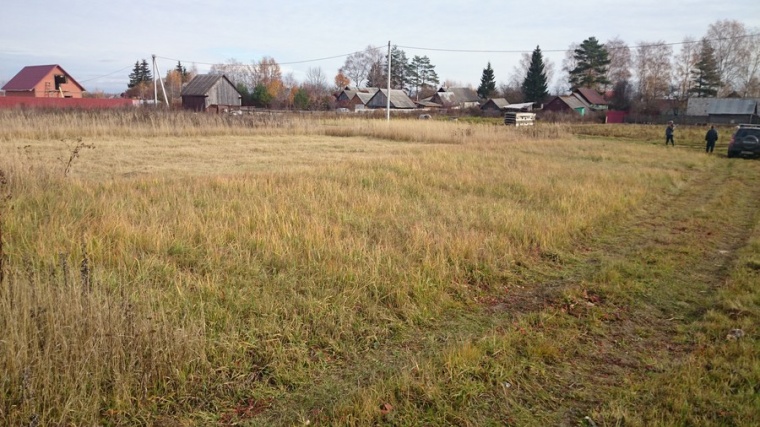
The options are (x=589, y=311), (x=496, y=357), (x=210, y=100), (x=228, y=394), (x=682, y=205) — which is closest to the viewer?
(x=228, y=394)

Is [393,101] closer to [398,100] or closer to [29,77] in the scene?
[398,100]

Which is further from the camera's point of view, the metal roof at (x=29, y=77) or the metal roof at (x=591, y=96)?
the metal roof at (x=591, y=96)

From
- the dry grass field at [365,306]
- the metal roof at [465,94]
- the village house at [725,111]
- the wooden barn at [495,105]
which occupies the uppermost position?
the metal roof at [465,94]

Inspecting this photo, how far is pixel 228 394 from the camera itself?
3344mm

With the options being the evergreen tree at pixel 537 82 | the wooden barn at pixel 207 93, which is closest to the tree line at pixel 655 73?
the evergreen tree at pixel 537 82

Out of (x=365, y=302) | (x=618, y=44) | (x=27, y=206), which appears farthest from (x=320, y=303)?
(x=618, y=44)

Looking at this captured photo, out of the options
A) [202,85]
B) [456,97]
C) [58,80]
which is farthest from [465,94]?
[58,80]

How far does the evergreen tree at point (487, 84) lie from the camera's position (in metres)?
92.1

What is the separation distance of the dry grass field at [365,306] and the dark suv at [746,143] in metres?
15.2

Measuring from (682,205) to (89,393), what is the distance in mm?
11630

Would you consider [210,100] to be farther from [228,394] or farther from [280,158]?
[228,394]

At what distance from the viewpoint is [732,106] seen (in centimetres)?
5809

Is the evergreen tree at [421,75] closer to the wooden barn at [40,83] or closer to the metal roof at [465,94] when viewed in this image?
the metal roof at [465,94]

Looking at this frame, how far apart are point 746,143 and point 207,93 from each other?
4484 cm
